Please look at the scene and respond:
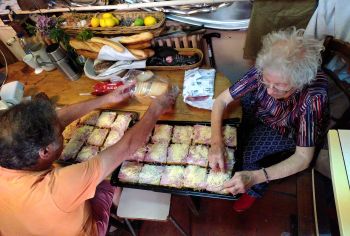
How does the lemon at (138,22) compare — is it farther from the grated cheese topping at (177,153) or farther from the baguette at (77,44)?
the grated cheese topping at (177,153)

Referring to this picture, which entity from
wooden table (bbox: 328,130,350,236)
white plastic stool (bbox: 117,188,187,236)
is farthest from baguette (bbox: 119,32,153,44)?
wooden table (bbox: 328,130,350,236)

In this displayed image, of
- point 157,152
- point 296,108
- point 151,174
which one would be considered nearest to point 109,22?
point 157,152

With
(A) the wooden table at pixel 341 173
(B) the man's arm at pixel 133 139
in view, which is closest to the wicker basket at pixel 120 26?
(B) the man's arm at pixel 133 139

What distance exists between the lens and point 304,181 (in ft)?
7.06

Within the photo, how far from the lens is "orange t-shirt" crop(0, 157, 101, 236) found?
Answer: 125 centimetres

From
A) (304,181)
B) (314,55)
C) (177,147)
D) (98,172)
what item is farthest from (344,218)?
(304,181)

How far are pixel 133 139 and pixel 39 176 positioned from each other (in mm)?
510

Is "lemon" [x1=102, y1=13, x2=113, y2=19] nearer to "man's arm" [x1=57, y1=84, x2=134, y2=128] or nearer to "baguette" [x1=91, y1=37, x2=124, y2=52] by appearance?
"baguette" [x1=91, y1=37, x2=124, y2=52]

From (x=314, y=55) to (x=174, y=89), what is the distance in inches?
34.5

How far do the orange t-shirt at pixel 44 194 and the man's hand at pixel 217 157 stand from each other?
24.3 inches

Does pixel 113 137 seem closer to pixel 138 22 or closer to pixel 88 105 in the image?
pixel 88 105

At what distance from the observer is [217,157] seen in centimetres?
146

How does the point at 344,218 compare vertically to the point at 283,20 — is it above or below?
below

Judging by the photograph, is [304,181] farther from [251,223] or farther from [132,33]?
[132,33]
